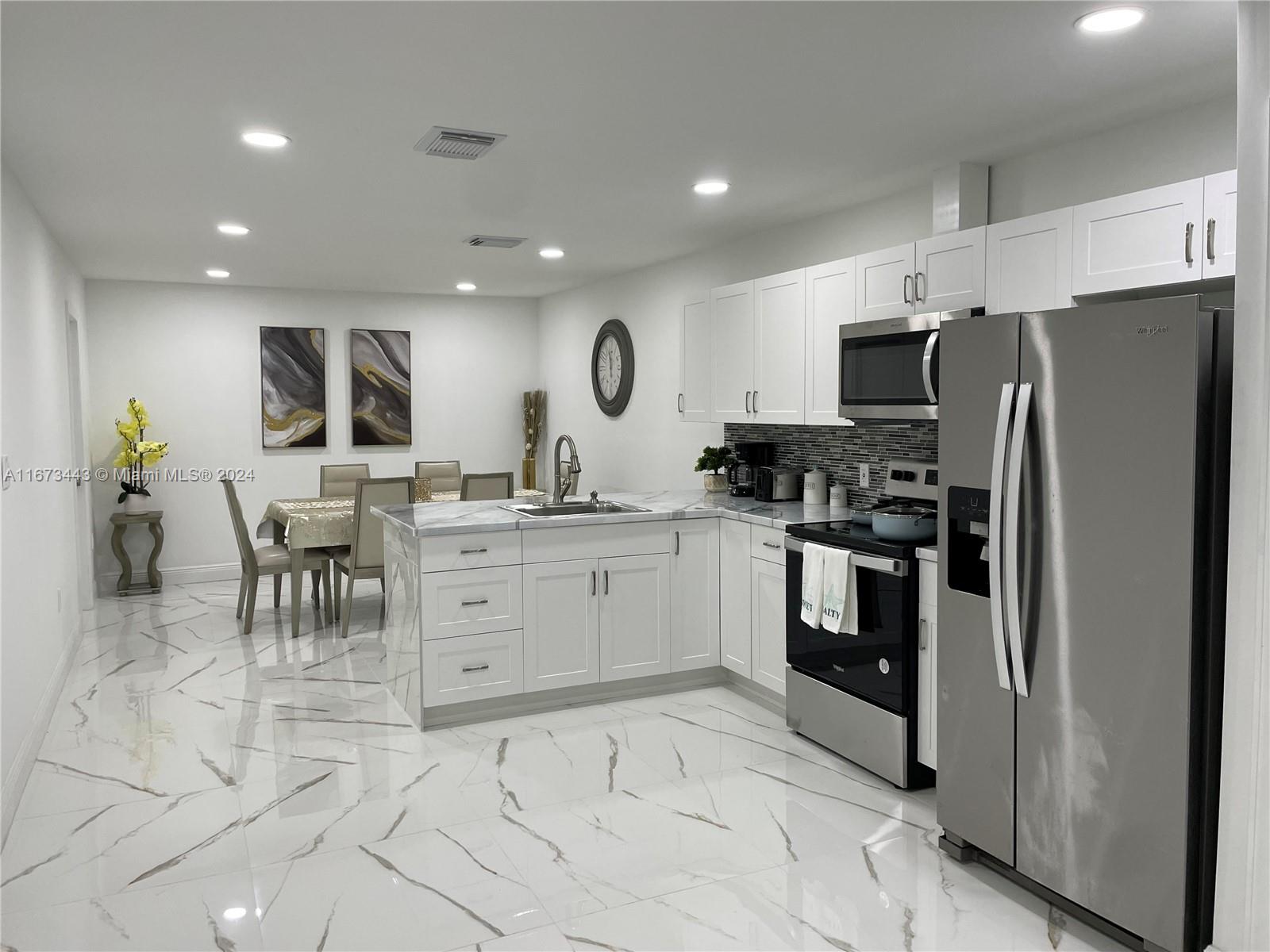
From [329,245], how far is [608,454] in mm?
2603

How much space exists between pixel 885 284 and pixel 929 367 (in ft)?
1.87

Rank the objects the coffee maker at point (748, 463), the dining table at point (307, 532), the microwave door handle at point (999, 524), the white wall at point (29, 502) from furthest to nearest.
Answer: the dining table at point (307, 532) < the coffee maker at point (748, 463) < the white wall at point (29, 502) < the microwave door handle at point (999, 524)

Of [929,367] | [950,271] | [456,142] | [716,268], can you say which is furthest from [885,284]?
[716,268]

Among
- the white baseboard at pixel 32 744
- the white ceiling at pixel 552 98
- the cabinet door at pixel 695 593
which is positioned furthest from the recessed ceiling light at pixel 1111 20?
the white baseboard at pixel 32 744

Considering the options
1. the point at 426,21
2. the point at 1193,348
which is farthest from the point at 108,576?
the point at 1193,348

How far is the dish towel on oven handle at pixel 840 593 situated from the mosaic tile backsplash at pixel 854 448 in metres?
0.75

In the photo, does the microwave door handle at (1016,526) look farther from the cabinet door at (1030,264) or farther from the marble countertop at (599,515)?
the marble countertop at (599,515)

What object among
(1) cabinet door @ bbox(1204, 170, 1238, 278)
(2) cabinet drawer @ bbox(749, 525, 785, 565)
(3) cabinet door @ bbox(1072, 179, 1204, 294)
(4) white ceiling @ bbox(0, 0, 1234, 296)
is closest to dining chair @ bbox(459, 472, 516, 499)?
(4) white ceiling @ bbox(0, 0, 1234, 296)

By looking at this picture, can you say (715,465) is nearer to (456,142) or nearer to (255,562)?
(456,142)

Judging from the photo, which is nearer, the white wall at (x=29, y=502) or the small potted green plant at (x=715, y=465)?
the white wall at (x=29, y=502)

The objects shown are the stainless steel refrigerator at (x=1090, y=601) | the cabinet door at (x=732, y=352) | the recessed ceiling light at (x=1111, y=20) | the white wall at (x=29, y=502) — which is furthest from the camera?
the cabinet door at (x=732, y=352)

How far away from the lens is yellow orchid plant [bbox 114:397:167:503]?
22.9 ft

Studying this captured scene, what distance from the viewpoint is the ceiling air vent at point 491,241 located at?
5.38 meters

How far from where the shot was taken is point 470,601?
12.9 ft
